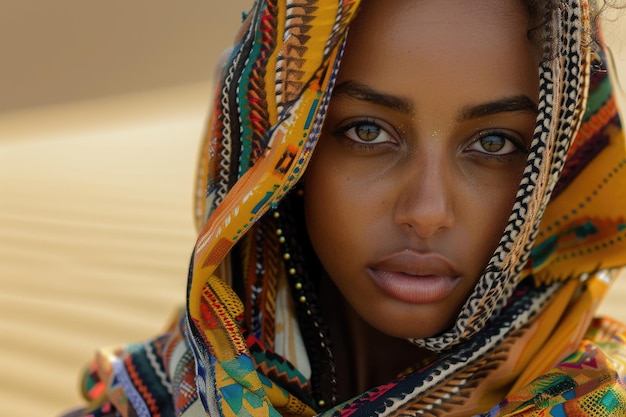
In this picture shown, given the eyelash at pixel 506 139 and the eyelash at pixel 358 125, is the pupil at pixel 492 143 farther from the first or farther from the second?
the eyelash at pixel 358 125

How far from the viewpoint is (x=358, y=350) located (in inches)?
84.0

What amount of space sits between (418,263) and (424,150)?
0.74 feet

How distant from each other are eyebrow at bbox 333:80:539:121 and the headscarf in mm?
47

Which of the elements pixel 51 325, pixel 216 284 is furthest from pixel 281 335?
pixel 51 325

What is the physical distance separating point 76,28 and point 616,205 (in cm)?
2112

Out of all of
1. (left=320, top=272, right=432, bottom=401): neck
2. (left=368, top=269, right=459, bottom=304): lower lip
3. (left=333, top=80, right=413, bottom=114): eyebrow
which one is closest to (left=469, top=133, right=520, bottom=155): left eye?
(left=333, top=80, right=413, bottom=114): eyebrow

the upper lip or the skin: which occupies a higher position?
the skin

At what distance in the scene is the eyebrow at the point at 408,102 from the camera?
1611 millimetres

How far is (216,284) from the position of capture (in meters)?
1.85

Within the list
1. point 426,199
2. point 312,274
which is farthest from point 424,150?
point 312,274

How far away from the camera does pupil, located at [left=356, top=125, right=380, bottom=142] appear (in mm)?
1694

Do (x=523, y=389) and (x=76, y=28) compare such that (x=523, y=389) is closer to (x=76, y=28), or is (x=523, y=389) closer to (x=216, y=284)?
(x=216, y=284)

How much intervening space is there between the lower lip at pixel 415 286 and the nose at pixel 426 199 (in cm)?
11

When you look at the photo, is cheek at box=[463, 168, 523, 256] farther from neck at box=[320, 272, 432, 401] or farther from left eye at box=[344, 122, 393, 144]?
neck at box=[320, 272, 432, 401]
